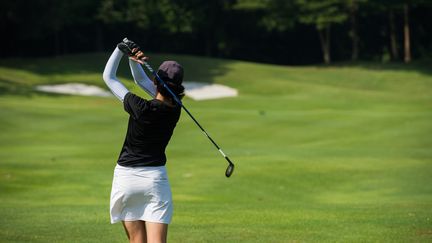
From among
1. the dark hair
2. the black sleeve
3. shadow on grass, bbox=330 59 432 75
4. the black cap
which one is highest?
the black cap

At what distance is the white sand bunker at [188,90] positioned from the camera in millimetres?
44750

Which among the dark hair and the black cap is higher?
the black cap

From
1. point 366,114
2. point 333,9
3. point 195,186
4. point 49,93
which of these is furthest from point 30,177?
point 333,9

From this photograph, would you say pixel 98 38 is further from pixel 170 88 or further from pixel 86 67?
pixel 170 88

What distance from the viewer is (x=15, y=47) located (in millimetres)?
64188

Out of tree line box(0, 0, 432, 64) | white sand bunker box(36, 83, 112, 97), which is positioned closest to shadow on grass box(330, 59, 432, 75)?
tree line box(0, 0, 432, 64)

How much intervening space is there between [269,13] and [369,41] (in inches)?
426

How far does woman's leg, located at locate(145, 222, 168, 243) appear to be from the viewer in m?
7.89

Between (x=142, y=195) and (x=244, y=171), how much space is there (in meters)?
13.1

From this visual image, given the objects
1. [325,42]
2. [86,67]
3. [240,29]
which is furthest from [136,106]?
[325,42]

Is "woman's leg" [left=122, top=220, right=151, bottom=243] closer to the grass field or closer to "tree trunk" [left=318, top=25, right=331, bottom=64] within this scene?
the grass field

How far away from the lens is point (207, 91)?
47.0 metres

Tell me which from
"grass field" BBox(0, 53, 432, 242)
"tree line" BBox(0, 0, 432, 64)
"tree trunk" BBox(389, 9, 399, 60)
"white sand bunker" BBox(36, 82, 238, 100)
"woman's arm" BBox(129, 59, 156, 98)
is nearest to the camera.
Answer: "woman's arm" BBox(129, 59, 156, 98)

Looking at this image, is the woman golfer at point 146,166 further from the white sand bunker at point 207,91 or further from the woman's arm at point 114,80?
the white sand bunker at point 207,91
